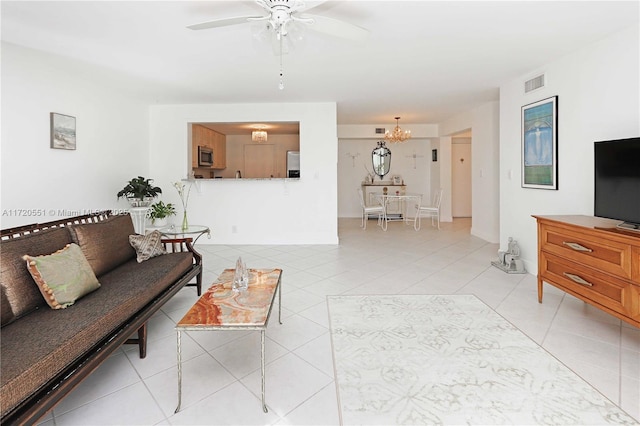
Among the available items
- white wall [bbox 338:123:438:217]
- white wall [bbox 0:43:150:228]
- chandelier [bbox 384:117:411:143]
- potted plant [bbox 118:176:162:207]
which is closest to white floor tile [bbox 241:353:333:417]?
white wall [bbox 0:43:150:228]

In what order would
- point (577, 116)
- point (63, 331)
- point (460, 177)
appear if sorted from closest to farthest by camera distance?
point (63, 331) < point (577, 116) < point (460, 177)

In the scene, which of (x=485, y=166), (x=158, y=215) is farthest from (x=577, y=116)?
(x=158, y=215)

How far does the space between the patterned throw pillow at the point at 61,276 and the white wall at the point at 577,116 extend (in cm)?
430

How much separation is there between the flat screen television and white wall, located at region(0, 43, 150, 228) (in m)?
5.15

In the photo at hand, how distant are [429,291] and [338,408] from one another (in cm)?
195

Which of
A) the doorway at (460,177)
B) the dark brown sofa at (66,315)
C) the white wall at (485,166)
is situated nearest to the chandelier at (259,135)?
the white wall at (485,166)

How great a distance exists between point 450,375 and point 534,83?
368cm

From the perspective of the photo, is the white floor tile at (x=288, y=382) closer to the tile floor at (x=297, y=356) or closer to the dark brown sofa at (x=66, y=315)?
the tile floor at (x=297, y=356)

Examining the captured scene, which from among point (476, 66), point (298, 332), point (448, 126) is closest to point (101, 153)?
point (298, 332)

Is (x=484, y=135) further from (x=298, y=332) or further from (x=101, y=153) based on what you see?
(x=101, y=153)

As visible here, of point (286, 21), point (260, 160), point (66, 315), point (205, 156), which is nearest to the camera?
point (66, 315)

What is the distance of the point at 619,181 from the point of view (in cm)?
238

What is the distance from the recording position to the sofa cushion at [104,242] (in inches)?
92.9

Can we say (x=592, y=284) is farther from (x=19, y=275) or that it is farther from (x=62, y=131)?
(x=62, y=131)
